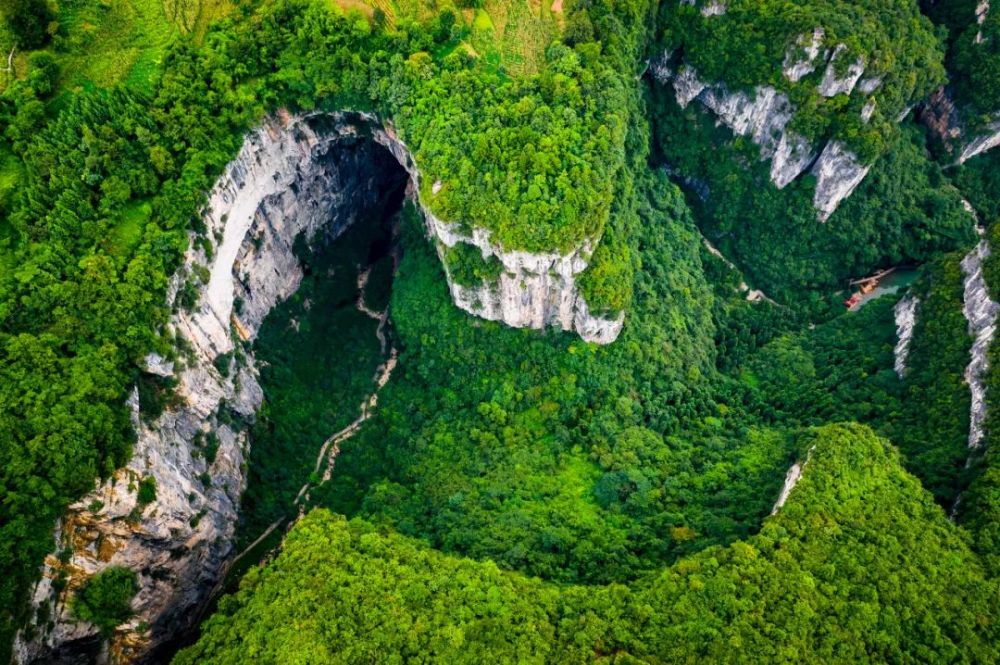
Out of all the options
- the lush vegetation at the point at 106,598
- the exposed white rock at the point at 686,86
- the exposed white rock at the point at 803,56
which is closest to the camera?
the lush vegetation at the point at 106,598

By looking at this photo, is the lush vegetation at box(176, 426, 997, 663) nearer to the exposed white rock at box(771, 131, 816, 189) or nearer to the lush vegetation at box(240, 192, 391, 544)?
the lush vegetation at box(240, 192, 391, 544)

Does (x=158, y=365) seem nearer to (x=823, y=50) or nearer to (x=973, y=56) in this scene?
(x=823, y=50)

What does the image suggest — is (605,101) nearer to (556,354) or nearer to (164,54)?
(556,354)

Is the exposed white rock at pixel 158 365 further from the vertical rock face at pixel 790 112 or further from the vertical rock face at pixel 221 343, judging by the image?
the vertical rock face at pixel 790 112

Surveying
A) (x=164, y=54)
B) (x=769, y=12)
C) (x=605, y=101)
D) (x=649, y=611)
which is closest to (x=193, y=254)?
(x=164, y=54)

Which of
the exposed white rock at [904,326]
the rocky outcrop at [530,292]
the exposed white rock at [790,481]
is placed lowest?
the exposed white rock at [790,481]

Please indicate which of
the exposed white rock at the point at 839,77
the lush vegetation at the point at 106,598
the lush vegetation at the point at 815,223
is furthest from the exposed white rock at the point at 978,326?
the lush vegetation at the point at 106,598
